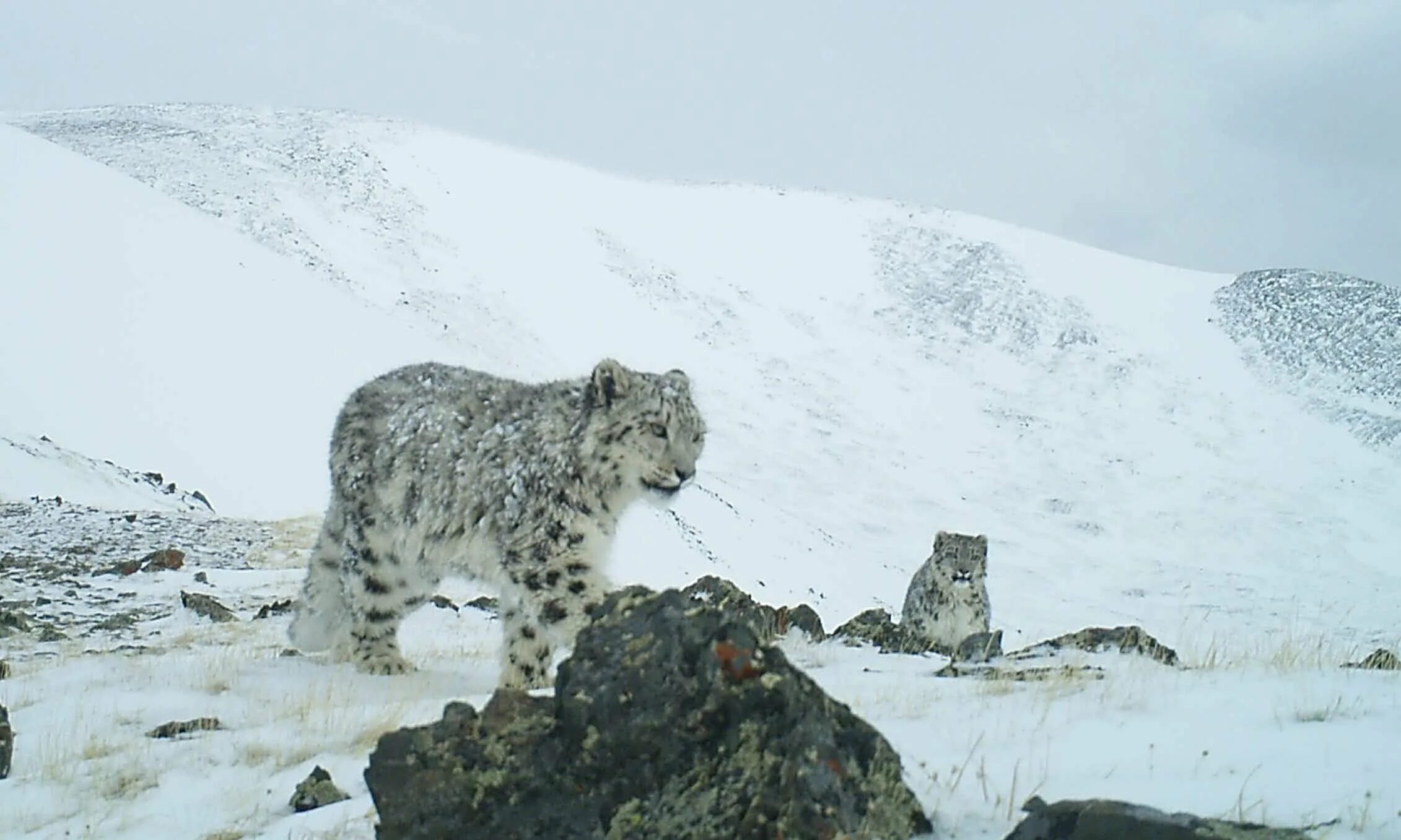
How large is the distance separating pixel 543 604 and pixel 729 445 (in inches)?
1511

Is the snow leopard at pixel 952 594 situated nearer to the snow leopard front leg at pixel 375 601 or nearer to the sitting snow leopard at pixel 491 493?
the sitting snow leopard at pixel 491 493

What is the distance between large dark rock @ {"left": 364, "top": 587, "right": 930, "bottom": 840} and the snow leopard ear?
3950 mm

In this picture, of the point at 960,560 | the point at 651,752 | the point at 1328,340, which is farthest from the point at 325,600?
the point at 1328,340

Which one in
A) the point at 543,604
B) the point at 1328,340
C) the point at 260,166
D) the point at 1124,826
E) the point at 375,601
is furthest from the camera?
the point at 260,166

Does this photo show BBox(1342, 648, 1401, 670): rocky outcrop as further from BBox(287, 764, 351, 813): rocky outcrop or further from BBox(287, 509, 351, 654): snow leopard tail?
BBox(287, 509, 351, 654): snow leopard tail

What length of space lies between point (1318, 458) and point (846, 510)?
71.0 ft

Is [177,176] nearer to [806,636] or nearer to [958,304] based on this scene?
[958,304]

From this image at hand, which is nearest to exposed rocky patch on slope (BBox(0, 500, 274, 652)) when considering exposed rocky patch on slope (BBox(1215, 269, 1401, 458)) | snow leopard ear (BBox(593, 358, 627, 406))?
snow leopard ear (BBox(593, 358, 627, 406))

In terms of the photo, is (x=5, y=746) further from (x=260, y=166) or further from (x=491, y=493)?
(x=260, y=166)

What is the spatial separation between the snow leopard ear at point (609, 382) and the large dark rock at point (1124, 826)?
16.9 feet

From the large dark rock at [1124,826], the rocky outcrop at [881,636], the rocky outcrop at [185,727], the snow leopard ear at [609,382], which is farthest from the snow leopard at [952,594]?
the large dark rock at [1124,826]

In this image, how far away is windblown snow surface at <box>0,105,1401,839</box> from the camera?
597 centimetres

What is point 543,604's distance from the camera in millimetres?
8242

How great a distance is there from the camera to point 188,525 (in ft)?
67.8
